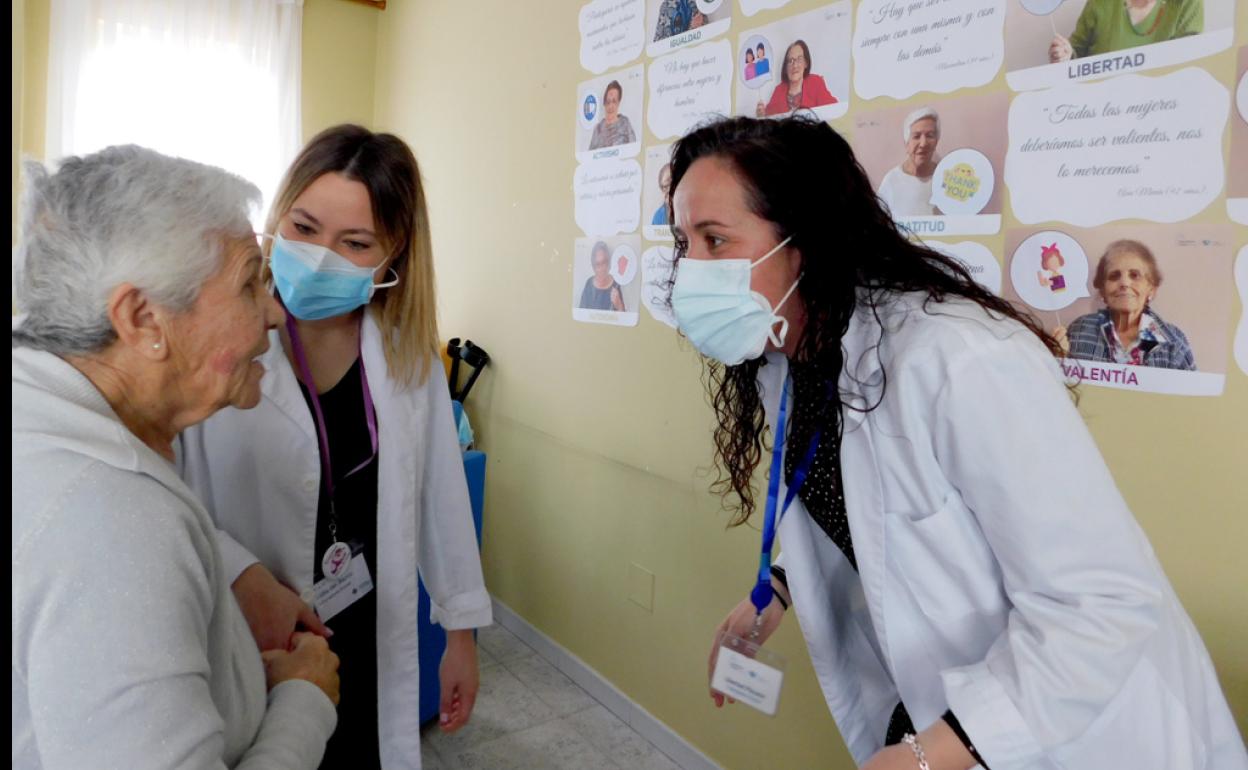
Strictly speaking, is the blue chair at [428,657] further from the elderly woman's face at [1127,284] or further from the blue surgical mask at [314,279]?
the elderly woman's face at [1127,284]

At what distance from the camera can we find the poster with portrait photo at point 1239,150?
1.21m

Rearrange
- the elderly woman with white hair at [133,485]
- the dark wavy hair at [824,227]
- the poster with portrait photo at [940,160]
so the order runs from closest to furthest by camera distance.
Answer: the elderly woman with white hair at [133,485] → the dark wavy hair at [824,227] → the poster with portrait photo at [940,160]

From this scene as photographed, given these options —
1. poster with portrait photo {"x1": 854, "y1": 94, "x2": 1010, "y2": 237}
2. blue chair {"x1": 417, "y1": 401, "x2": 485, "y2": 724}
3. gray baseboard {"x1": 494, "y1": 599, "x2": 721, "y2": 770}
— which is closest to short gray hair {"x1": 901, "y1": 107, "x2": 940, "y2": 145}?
poster with portrait photo {"x1": 854, "y1": 94, "x2": 1010, "y2": 237}

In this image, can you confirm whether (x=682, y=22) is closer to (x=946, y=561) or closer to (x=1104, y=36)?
(x=1104, y=36)

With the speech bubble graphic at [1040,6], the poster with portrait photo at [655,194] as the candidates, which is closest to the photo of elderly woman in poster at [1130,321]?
the speech bubble graphic at [1040,6]

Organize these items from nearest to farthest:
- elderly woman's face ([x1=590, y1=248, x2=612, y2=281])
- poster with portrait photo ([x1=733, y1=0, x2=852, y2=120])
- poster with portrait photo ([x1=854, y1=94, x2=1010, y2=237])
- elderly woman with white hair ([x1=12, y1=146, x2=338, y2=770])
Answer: elderly woman with white hair ([x1=12, y1=146, x2=338, y2=770])
poster with portrait photo ([x1=854, y1=94, x2=1010, y2=237])
poster with portrait photo ([x1=733, y1=0, x2=852, y2=120])
elderly woman's face ([x1=590, y1=248, x2=612, y2=281])

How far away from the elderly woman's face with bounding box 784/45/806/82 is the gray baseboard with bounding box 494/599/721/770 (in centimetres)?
191

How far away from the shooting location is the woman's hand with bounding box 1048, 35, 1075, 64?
141 cm

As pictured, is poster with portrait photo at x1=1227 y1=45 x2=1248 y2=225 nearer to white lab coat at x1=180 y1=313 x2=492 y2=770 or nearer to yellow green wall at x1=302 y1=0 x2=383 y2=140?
white lab coat at x1=180 y1=313 x2=492 y2=770

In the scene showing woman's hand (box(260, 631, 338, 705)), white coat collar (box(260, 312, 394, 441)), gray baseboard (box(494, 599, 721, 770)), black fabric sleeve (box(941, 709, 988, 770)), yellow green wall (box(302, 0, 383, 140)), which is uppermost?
yellow green wall (box(302, 0, 383, 140))

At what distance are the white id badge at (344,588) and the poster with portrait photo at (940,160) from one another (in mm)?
1275

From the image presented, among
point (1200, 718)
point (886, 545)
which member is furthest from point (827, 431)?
point (1200, 718)

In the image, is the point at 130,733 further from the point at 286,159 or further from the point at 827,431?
the point at 286,159

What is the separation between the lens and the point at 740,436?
1467 millimetres
